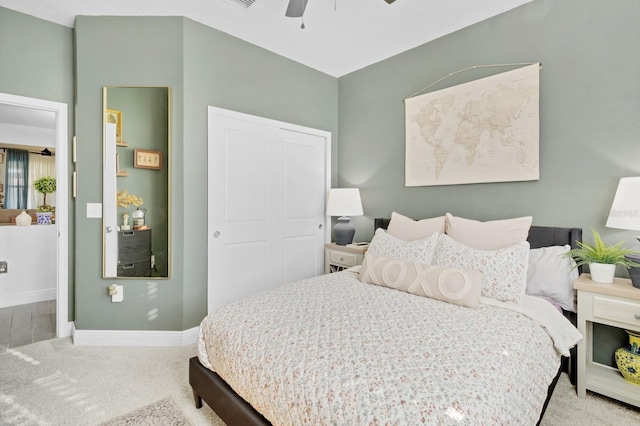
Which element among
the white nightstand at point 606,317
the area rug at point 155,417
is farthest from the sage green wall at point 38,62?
the white nightstand at point 606,317

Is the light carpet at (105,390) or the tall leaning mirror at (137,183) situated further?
the tall leaning mirror at (137,183)

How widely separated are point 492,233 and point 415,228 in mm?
567

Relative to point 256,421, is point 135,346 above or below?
below

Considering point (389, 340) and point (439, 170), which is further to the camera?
point (439, 170)

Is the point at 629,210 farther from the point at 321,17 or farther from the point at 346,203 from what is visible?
the point at 321,17

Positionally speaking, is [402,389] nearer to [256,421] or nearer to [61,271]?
[256,421]

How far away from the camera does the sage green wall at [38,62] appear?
8.30 ft

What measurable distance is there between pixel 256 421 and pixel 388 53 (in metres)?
3.36

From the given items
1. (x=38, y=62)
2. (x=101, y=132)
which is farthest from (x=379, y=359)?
(x=38, y=62)

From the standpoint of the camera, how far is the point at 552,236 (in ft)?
7.37

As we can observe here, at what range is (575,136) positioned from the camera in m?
2.26

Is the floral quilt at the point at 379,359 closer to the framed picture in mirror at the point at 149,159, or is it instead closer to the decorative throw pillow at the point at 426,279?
the decorative throw pillow at the point at 426,279

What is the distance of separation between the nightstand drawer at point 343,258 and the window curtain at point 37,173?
17.6 ft

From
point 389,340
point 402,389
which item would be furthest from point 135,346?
point 402,389
